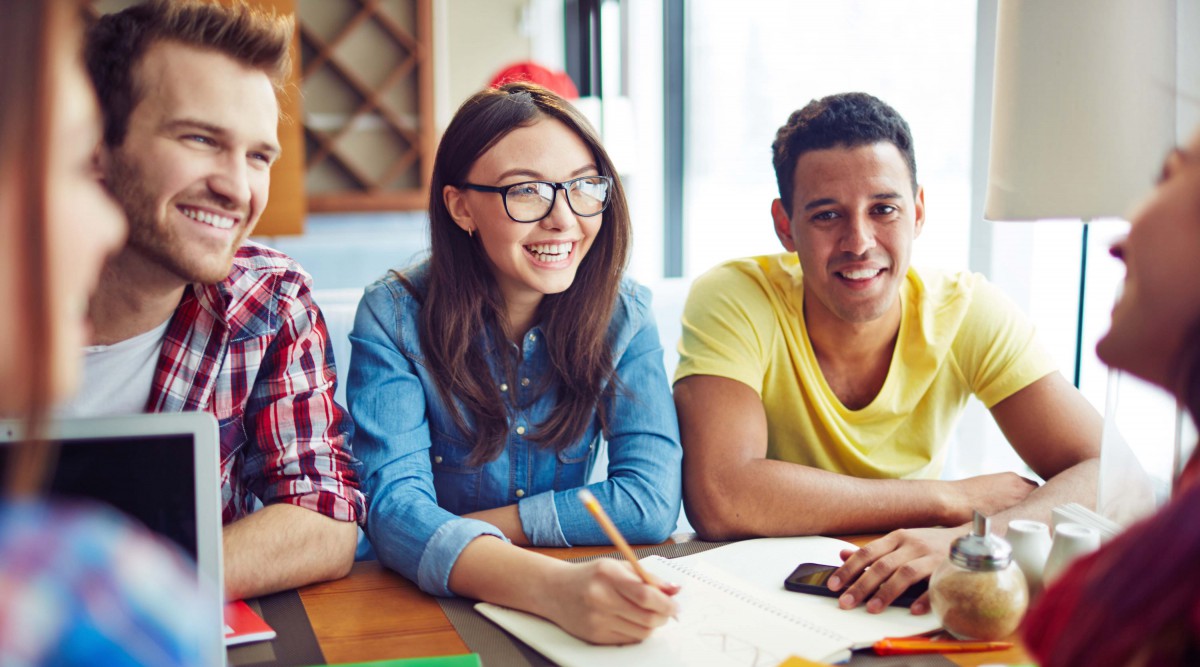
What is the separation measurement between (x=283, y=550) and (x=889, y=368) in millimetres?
839

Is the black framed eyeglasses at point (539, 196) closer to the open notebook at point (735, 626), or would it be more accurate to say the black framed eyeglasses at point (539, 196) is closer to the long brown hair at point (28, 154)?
the open notebook at point (735, 626)

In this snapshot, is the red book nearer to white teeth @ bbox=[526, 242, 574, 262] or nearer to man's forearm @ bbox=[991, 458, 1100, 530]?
white teeth @ bbox=[526, 242, 574, 262]

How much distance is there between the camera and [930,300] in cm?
137

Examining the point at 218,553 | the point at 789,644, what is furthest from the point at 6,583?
the point at 789,644

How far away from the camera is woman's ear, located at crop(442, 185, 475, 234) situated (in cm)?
121

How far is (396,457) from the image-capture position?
3.51 ft

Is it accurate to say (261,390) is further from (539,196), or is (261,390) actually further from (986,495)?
(986,495)

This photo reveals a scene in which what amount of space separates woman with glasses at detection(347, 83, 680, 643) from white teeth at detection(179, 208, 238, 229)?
21 cm

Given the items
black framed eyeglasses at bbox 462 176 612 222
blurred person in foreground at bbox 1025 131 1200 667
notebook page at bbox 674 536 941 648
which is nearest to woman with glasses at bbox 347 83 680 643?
black framed eyeglasses at bbox 462 176 612 222

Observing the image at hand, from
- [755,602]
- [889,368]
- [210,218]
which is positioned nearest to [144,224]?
[210,218]

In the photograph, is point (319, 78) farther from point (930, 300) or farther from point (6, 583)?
point (6, 583)

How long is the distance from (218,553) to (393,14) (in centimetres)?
458

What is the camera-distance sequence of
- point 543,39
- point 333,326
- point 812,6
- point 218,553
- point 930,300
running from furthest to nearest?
point 543,39, point 812,6, point 333,326, point 930,300, point 218,553

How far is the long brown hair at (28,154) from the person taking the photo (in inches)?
12.8
